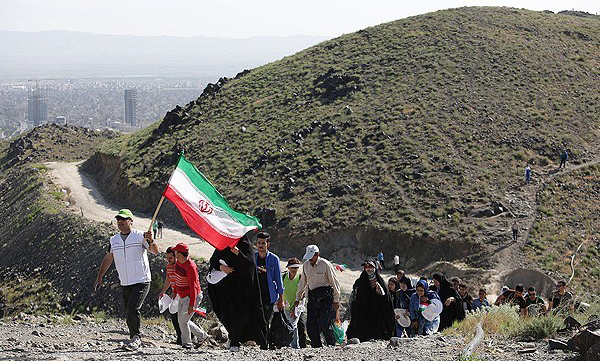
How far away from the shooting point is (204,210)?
1086cm

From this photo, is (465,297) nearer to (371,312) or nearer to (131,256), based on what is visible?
(371,312)

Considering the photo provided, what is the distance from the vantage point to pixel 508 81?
47062 millimetres

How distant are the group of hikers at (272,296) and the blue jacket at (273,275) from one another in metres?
0.01

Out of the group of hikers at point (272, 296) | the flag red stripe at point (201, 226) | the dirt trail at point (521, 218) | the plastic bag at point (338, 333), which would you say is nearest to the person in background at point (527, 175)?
the dirt trail at point (521, 218)

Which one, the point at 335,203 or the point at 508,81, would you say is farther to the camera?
the point at 508,81

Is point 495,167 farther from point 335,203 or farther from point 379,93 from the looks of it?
point 379,93

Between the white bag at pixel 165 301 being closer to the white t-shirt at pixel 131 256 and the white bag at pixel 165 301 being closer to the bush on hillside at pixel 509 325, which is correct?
the white t-shirt at pixel 131 256

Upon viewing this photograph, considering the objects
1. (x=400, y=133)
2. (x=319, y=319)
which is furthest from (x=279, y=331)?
(x=400, y=133)

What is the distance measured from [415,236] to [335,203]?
482 centimetres

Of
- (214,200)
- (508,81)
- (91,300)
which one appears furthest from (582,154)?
(214,200)

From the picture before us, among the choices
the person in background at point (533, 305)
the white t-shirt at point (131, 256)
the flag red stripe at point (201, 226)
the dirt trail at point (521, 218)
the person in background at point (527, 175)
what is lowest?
the dirt trail at point (521, 218)

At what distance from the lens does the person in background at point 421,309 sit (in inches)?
476

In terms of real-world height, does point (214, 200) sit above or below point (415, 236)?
above

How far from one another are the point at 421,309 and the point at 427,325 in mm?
239
